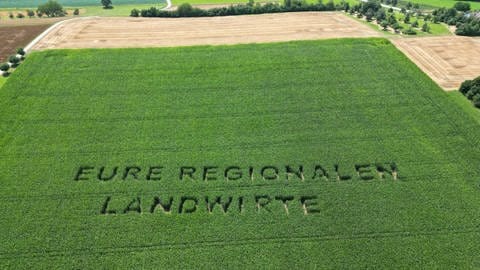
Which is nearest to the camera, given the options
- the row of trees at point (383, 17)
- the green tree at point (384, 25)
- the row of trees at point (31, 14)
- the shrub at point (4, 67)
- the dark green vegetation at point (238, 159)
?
the dark green vegetation at point (238, 159)

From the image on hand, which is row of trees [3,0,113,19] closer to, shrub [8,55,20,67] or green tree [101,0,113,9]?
green tree [101,0,113,9]

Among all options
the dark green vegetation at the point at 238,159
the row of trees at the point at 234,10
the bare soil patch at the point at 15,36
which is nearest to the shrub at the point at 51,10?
Answer: the bare soil patch at the point at 15,36

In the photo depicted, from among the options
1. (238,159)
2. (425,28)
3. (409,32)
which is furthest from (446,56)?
(238,159)

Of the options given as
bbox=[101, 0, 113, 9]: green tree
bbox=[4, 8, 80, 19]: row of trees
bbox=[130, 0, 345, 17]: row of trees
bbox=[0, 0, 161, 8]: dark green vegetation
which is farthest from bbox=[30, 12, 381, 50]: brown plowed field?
bbox=[0, 0, 161, 8]: dark green vegetation

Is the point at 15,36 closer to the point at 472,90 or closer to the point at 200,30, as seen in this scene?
the point at 200,30

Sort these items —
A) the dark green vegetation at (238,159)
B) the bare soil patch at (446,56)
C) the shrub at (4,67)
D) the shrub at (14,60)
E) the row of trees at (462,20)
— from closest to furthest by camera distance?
the dark green vegetation at (238,159) → the bare soil patch at (446,56) → the shrub at (4,67) → the shrub at (14,60) → the row of trees at (462,20)

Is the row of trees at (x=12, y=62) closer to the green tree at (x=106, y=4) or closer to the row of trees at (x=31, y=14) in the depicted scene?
the row of trees at (x=31, y=14)

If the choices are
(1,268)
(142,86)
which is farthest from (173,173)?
(142,86)
